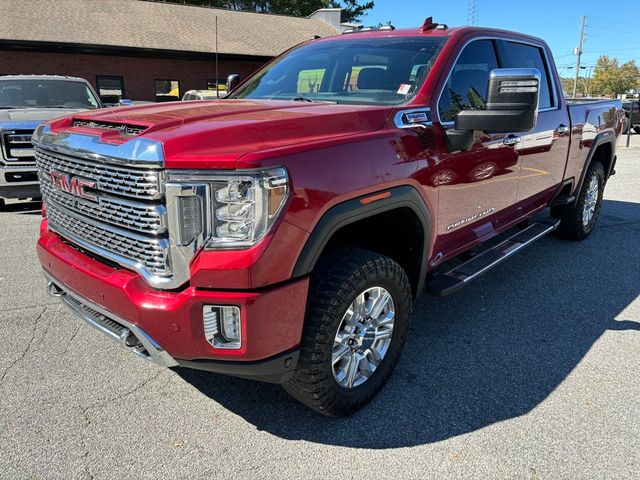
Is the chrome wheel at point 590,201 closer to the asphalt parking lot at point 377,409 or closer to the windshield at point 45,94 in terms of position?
the asphalt parking lot at point 377,409

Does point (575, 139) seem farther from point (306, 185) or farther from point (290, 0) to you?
point (290, 0)

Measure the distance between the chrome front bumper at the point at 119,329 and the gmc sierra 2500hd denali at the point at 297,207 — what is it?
0.01 meters

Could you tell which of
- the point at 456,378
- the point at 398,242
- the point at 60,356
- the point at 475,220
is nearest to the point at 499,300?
the point at 475,220

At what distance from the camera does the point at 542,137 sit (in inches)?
168

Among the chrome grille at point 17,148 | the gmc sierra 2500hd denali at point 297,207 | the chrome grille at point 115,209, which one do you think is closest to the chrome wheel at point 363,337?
the gmc sierra 2500hd denali at point 297,207

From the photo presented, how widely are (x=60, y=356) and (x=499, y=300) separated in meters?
3.32

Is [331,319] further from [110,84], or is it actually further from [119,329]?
[110,84]

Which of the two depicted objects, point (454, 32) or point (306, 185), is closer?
point (306, 185)

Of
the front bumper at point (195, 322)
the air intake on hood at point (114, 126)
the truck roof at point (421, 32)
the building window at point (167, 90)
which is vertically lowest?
the building window at point (167, 90)

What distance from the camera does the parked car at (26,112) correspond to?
6602 mm

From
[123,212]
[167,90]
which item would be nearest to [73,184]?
[123,212]

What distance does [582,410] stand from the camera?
2.79 metres

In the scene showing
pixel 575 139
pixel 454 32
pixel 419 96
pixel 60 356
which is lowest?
pixel 60 356

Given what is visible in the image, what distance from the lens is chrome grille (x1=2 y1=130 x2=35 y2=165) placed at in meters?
6.61
